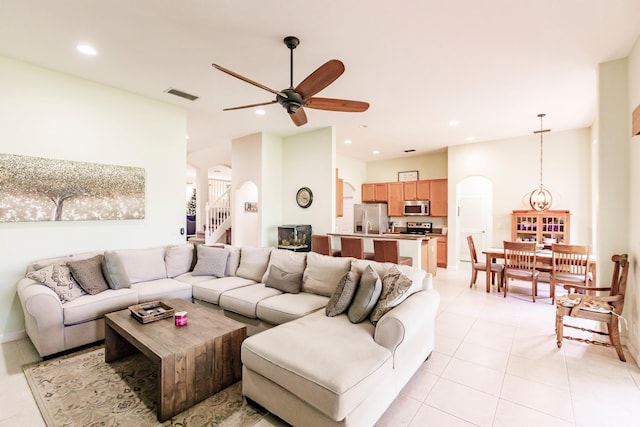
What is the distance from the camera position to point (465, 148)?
22.6 feet

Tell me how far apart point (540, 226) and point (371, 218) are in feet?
12.8

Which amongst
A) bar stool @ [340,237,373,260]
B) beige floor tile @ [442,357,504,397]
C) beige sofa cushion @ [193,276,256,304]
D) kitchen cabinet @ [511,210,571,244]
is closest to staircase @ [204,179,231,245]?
bar stool @ [340,237,373,260]

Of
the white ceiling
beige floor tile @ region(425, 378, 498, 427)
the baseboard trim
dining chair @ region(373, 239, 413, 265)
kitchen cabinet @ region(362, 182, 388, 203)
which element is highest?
the white ceiling

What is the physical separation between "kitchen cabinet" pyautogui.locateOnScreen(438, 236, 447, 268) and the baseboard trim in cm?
758

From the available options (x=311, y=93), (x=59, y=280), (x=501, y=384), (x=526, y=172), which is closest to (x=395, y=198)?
(x=526, y=172)

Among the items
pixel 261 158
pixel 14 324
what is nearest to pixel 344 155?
pixel 261 158

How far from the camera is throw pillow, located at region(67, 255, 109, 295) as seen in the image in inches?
125

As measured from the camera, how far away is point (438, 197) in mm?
7742

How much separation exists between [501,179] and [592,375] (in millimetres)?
4876

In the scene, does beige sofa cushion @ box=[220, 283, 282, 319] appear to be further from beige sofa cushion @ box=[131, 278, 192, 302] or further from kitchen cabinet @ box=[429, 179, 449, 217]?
kitchen cabinet @ box=[429, 179, 449, 217]

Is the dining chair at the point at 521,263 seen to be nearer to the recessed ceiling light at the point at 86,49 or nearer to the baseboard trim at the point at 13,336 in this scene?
the recessed ceiling light at the point at 86,49

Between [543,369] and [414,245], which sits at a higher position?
[414,245]

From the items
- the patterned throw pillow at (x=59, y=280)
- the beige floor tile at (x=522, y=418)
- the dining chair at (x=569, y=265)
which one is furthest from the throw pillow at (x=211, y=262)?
the dining chair at (x=569, y=265)

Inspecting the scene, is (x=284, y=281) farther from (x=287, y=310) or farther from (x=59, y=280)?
(x=59, y=280)
